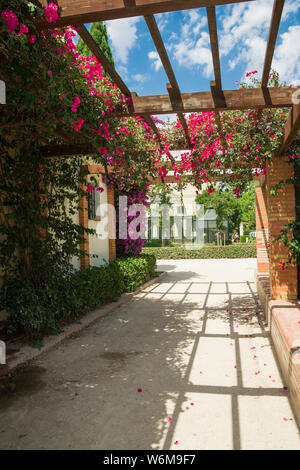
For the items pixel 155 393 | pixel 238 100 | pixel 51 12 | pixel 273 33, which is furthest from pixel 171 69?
pixel 155 393

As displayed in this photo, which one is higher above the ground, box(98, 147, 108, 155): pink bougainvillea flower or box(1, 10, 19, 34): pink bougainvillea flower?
box(1, 10, 19, 34): pink bougainvillea flower

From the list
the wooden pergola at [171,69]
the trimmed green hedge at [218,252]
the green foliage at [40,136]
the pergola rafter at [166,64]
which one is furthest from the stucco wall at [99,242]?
the trimmed green hedge at [218,252]

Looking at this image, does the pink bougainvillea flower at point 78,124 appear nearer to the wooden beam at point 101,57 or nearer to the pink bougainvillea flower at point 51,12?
the wooden beam at point 101,57

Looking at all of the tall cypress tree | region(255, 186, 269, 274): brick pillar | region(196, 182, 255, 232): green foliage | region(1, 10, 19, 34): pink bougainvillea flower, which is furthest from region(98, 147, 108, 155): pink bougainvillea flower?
region(196, 182, 255, 232): green foliage

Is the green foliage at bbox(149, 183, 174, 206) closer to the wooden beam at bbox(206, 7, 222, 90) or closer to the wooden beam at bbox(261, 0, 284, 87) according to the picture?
the wooden beam at bbox(206, 7, 222, 90)

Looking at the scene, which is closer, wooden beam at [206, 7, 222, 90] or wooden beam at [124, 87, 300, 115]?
wooden beam at [206, 7, 222, 90]

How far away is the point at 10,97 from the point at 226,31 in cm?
231

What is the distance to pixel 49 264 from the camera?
531 cm

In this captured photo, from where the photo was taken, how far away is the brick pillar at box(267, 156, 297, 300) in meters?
5.31

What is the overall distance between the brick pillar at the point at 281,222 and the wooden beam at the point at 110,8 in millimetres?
3285

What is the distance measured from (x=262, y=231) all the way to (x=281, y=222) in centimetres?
463

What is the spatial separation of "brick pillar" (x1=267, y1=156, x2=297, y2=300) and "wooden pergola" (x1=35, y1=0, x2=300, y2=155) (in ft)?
1.25

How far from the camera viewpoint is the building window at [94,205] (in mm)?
9030

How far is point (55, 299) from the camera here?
5188mm
